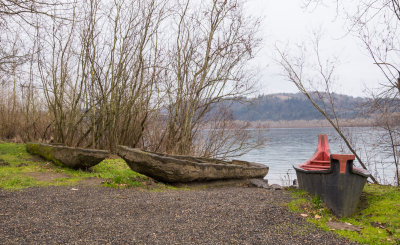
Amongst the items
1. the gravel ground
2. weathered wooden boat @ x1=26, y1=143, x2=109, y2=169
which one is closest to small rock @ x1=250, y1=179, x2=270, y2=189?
the gravel ground

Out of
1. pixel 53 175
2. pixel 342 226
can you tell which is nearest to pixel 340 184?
pixel 342 226

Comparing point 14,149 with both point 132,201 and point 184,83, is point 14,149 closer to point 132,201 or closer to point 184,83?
point 184,83

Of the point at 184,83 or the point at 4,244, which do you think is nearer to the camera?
the point at 4,244

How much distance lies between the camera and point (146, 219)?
5.66 m

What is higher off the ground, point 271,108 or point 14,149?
point 271,108

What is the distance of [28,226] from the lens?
193 inches

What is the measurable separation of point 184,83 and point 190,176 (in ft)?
21.8

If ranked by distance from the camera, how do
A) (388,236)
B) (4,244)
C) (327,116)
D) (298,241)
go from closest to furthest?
(4,244) → (298,241) → (388,236) → (327,116)

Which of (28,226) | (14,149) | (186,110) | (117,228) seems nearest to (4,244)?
(28,226)

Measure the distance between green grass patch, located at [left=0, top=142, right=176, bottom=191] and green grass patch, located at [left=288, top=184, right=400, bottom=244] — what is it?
12.2 feet

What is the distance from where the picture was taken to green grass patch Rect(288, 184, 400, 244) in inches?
207

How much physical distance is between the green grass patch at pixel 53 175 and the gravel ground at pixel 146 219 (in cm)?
90

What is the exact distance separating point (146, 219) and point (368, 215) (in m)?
4.92

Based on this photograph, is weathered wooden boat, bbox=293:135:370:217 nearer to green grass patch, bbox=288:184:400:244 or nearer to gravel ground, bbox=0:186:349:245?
green grass patch, bbox=288:184:400:244
